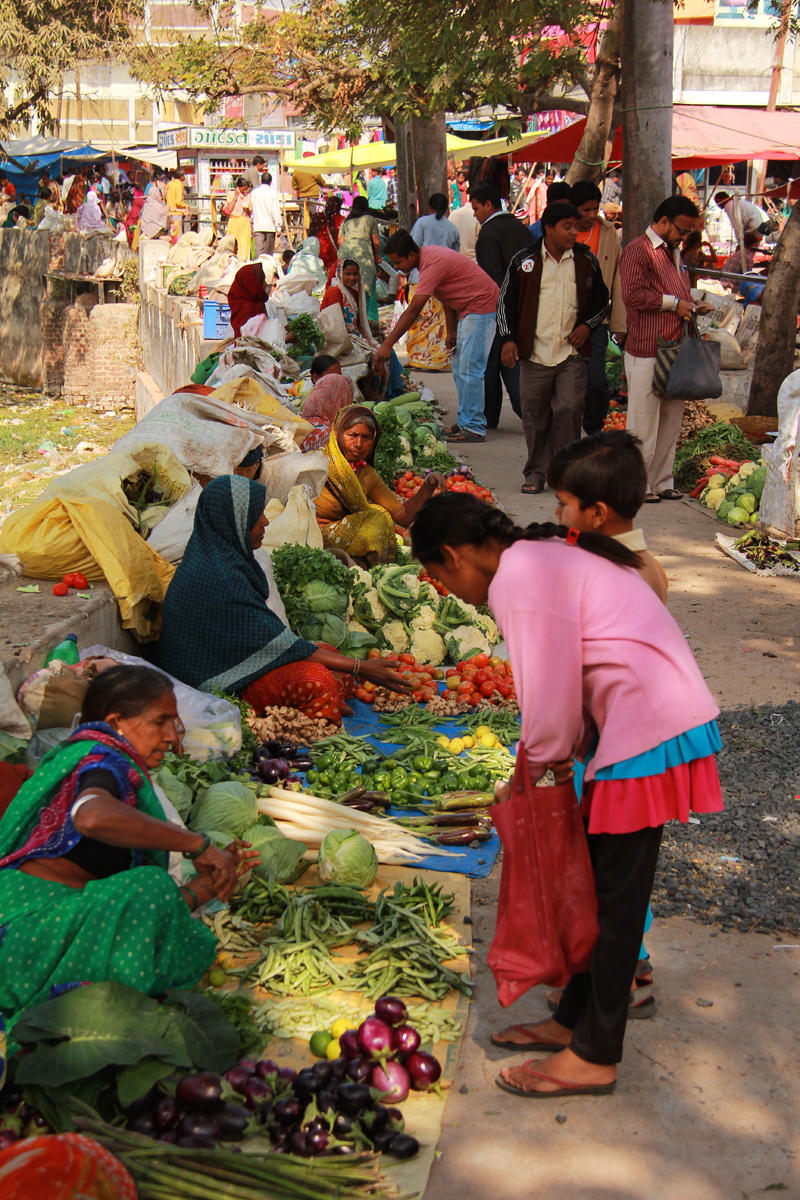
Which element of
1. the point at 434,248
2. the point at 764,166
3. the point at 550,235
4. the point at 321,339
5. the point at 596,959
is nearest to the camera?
the point at 596,959

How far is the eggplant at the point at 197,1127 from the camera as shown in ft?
8.09

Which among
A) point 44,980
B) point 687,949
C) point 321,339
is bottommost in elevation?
point 687,949

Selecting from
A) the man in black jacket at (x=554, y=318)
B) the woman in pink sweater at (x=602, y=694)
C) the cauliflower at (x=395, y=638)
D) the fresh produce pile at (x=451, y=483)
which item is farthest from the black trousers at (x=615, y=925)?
the man in black jacket at (x=554, y=318)

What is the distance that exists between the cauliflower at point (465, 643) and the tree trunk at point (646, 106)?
5.18 meters

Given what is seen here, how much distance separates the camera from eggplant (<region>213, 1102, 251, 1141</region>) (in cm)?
253

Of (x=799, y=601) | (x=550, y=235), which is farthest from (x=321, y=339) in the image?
(x=799, y=601)

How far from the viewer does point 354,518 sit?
22.6 ft

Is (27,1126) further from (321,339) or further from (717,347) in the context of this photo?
(321,339)

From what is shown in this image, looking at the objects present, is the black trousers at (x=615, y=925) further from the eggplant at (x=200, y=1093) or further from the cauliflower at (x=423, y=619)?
the cauliflower at (x=423, y=619)

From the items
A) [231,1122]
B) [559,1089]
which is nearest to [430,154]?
[559,1089]

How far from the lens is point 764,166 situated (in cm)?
2656

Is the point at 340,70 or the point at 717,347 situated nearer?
the point at 717,347

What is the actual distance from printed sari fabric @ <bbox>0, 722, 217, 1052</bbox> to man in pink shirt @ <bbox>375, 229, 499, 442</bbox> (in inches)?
278

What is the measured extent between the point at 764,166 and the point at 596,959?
27.5 meters
